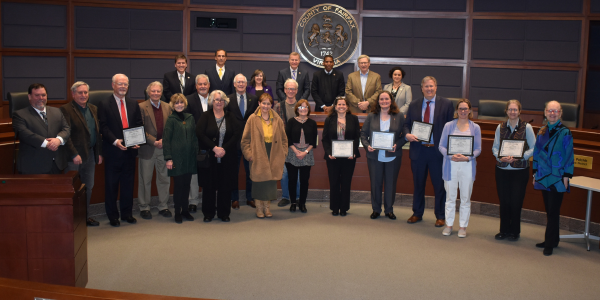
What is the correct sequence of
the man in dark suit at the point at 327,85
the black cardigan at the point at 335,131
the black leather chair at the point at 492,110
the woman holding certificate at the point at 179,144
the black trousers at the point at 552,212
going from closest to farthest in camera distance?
the black trousers at the point at 552,212 < the woman holding certificate at the point at 179,144 < the black cardigan at the point at 335,131 < the man in dark suit at the point at 327,85 < the black leather chair at the point at 492,110

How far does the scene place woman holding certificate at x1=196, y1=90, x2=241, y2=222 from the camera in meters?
5.43

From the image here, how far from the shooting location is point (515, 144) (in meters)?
4.87

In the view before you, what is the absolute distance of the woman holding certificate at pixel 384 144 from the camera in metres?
5.61

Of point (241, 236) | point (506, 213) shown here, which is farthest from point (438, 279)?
point (241, 236)

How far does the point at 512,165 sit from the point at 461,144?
1.69 ft

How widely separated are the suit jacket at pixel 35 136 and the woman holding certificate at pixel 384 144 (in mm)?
3152

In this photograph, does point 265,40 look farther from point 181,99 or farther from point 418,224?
point 418,224

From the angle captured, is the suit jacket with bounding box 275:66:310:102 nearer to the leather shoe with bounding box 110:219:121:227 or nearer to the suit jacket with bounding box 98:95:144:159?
the suit jacket with bounding box 98:95:144:159

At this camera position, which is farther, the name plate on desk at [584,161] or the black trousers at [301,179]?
the black trousers at [301,179]

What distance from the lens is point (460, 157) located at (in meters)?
5.01

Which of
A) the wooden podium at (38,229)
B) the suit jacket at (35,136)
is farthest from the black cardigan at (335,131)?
the wooden podium at (38,229)

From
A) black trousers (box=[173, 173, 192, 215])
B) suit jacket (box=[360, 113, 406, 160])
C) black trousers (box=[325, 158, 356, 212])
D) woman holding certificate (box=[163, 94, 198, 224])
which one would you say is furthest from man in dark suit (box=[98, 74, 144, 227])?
suit jacket (box=[360, 113, 406, 160])

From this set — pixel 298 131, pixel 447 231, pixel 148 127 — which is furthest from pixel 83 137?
pixel 447 231

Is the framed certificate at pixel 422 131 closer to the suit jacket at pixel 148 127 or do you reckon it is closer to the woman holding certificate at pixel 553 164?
the woman holding certificate at pixel 553 164
